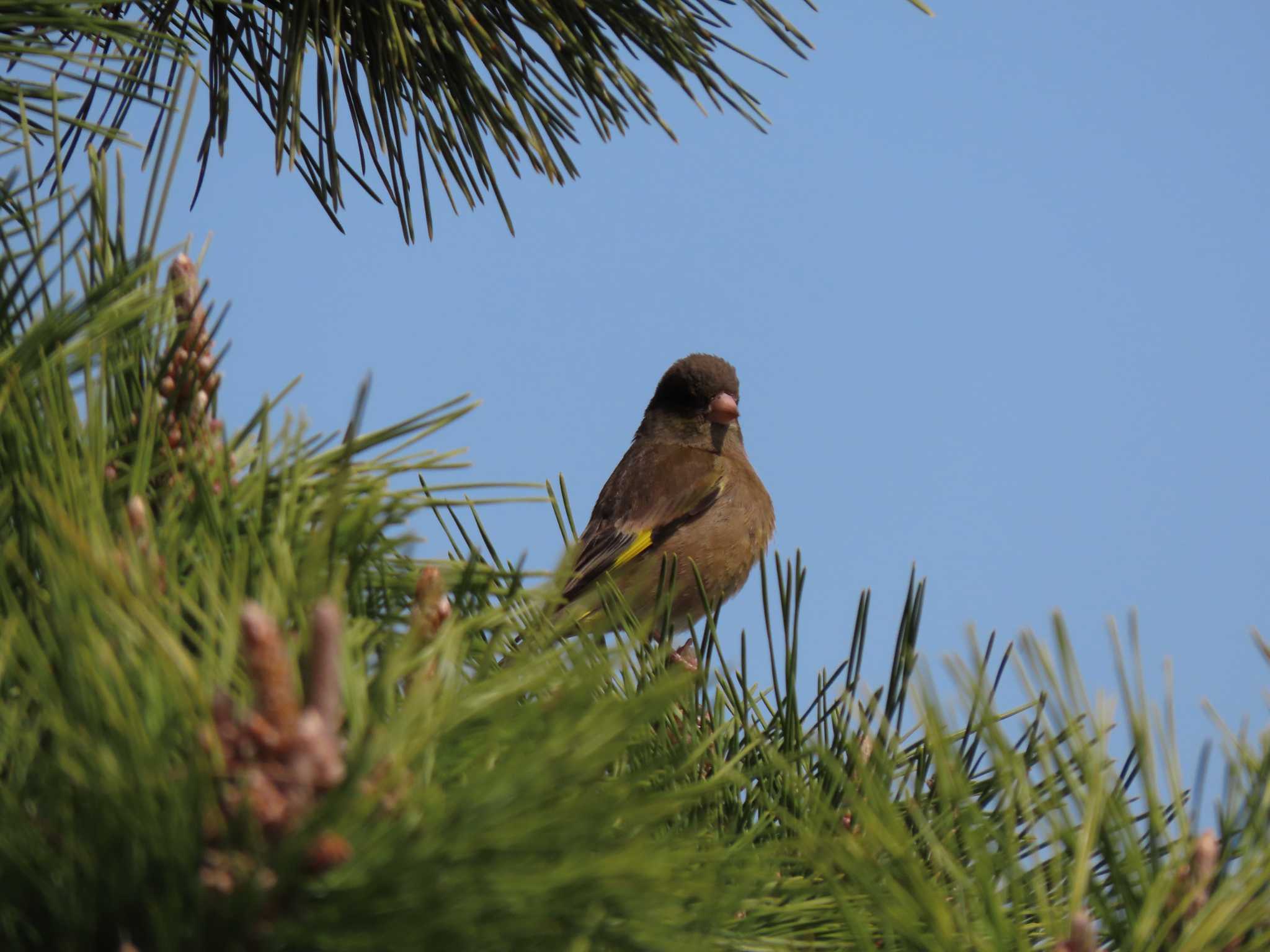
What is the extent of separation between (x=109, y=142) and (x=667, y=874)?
195 cm

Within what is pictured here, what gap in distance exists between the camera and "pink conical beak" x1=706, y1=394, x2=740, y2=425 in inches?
225

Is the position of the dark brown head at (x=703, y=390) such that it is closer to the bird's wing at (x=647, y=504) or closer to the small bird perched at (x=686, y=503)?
the small bird perched at (x=686, y=503)

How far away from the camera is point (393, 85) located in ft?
9.12

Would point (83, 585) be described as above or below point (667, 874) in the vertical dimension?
above

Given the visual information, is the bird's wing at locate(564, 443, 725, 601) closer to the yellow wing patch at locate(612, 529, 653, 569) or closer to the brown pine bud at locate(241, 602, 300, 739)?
the yellow wing patch at locate(612, 529, 653, 569)

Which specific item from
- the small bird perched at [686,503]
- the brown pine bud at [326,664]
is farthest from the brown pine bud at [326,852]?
the small bird perched at [686,503]

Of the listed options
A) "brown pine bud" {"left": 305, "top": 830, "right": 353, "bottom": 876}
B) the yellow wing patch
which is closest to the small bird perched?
the yellow wing patch

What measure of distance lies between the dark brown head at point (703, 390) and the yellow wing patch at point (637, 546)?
2.25 feet

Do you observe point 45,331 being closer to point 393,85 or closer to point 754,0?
point 393,85

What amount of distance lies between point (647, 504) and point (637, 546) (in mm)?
192

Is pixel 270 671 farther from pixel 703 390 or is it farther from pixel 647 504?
pixel 703 390

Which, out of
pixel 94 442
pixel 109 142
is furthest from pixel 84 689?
pixel 109 142

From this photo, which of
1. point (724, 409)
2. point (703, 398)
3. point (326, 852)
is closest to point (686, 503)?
point (724, 409)

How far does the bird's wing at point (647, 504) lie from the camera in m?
5.31
